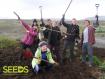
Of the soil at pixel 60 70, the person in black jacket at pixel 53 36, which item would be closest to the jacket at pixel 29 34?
the person in black jacket at pixel 53 36

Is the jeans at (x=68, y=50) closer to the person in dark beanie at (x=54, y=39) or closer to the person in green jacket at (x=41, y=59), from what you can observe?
the person in dark beanie at (x=54, y=39)

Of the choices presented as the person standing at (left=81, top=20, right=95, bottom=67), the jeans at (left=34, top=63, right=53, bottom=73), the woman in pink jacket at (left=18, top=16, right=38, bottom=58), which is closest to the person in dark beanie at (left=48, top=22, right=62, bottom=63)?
the woman in pink jacket at (left=18, top=16, right=38, bottom=58)

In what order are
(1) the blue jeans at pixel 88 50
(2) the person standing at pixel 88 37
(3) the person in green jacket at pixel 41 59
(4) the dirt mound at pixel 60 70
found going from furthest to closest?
(1) the blue jeans at pixel 88 50 → (2) the person standing at pixel 88 37 → (4) the dirt mound at pixel 60 70 → (3) the person in green jacket at pixel 41 59

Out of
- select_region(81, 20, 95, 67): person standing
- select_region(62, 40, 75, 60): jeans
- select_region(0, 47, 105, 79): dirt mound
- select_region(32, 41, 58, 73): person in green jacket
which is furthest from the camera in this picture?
select_region(62, 40, 75, 60): jeans

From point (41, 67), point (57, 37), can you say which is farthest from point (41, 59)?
point (57, 37)

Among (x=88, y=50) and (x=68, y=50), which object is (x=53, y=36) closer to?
(x=88, y=50)

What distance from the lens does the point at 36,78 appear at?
42.7 ft

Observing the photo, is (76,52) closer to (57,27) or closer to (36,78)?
(57,27)

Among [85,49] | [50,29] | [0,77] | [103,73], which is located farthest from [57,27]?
[0,77]

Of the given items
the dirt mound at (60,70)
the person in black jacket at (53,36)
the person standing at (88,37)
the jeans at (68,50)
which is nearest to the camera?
the dirt mound at (60,70)

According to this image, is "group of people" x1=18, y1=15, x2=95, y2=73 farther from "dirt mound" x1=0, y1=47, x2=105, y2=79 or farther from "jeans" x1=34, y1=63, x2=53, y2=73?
"jeans" x1=34, y1=63, x2=53, y2=73

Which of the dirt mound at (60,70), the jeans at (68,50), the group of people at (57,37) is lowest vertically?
the dirt mound at (60,70)

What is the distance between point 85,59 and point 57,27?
1.65 meters

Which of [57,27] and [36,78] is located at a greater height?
[57,27]
